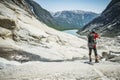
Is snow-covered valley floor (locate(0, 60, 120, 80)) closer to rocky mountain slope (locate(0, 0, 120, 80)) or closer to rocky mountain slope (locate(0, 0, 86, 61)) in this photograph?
rocky mountain slope (locate(0, 0, 120, 80))

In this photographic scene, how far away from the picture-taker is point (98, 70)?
19.9 metres

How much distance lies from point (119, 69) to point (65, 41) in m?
13.9

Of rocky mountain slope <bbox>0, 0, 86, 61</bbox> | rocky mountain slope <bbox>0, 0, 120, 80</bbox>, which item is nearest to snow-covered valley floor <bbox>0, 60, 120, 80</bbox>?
rocky mountain slope <bbox>0, 0, 120, 80</bbox>

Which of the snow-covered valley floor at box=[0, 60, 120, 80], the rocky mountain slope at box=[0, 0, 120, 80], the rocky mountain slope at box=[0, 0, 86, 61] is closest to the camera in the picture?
the snow-covered valley floor at box=[0, 60, 120, 80]

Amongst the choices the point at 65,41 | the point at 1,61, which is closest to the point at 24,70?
the point at 1,61

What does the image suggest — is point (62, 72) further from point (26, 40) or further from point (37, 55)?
point (26, 40)

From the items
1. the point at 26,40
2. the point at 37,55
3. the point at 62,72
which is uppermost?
the point at 26,40

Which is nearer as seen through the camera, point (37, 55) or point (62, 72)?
point (62, 72)

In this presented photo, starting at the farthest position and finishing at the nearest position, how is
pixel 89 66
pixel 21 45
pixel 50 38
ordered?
pixel 50 38, pixel 21 45, pixel 89 66

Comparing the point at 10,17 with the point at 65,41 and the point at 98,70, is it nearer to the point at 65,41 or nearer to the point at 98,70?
the point at 65,41

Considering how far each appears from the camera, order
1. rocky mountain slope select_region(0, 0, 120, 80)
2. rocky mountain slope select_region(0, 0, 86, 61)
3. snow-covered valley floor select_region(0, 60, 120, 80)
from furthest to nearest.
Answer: rocky mountain slope select_region(0, 0, 86, 61) → rocky mountain slope select_region(0, 0, 120, 80) → snow-covered valley floor select_region(0, 60, 120, 80)

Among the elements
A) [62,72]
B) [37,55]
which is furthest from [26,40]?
[62,72]

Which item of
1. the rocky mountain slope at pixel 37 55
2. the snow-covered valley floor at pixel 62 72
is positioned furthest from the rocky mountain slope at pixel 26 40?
the snow-covered valley floor at pixel 62 72

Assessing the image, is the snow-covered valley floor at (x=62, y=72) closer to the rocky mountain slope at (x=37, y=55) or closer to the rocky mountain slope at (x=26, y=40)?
the rocky mountain slope at (x=37, y=55)
